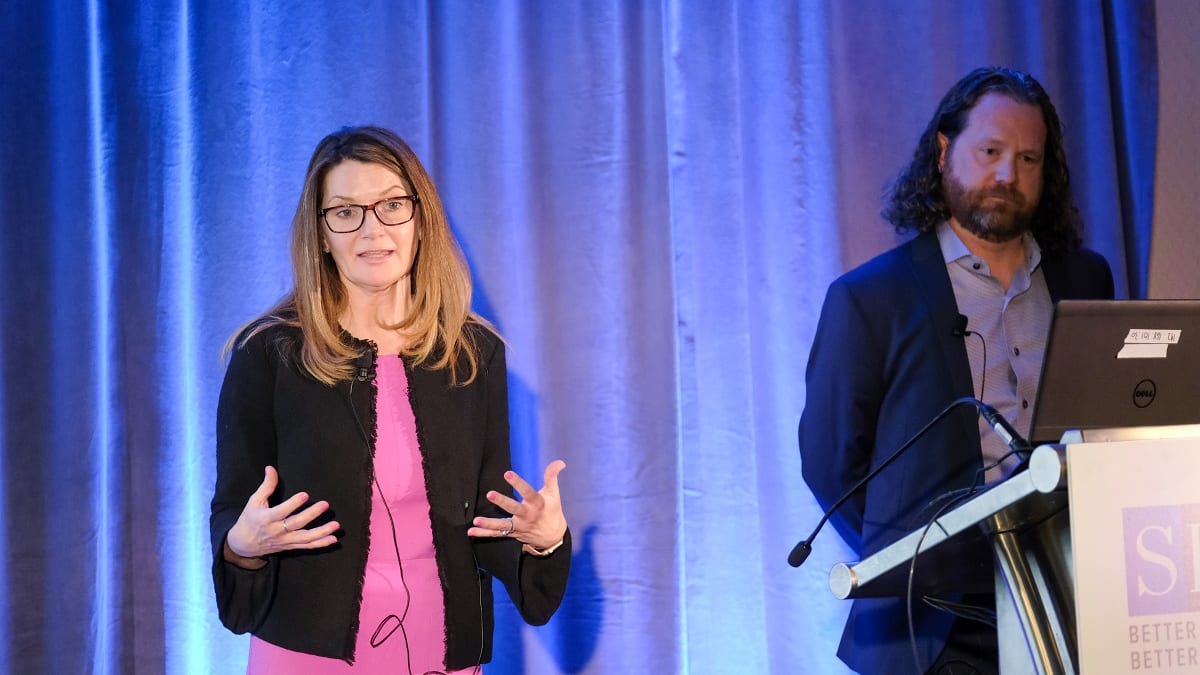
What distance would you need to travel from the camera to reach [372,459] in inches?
83.3

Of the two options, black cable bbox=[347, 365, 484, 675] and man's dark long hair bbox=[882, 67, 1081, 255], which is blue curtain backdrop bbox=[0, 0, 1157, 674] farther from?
black cable bbox=[347, 365, 484, 675]

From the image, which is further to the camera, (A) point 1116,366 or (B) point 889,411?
(B) point 889,411

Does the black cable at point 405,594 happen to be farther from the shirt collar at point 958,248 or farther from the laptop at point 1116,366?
the shirt collar at point 958,248

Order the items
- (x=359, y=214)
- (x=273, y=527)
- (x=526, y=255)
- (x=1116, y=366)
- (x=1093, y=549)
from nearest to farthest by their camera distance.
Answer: (x=1093, y=549), (x=1116, y=366), (x=273, y=527), (x=359, y=214), (x=526, y=255)

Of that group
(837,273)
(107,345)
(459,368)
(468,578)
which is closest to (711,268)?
(837,273)

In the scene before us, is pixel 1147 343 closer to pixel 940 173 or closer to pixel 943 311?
pixel 943 311

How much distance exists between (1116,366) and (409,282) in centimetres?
144

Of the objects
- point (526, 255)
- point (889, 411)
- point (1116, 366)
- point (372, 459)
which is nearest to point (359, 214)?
point (372, 459)

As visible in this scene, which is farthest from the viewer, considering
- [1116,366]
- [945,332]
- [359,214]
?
[945,332]

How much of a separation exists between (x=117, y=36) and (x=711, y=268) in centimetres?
189

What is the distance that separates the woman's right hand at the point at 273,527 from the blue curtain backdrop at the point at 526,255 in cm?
114

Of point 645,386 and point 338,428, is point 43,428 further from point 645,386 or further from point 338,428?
point 645,386

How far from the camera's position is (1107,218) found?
11.0 ft

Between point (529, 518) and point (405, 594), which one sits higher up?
point (529, 518)
